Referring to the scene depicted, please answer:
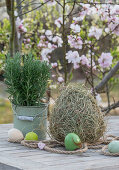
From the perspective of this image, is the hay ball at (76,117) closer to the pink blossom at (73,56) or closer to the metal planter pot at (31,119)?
the metal planter pot at (31,119)

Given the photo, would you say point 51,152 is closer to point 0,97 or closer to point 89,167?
point 89,167

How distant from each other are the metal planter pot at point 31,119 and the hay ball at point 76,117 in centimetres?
19

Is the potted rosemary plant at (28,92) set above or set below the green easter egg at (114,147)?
above

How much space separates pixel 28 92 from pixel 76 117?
0.45 m

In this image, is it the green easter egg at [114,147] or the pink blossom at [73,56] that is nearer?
the green easter egg at [114,147]

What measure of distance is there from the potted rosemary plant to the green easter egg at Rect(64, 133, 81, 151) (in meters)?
0.38

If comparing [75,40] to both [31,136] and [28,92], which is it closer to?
[28,92]

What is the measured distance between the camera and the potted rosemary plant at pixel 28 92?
263 cm

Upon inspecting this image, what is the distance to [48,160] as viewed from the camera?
2074 mm

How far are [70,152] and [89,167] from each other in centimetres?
37

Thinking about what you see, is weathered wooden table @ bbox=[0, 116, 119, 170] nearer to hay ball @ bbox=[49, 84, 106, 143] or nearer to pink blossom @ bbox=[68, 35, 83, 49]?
hay ball @ bbox=[49, 84, 106, 143]

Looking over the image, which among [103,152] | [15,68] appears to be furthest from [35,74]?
[103,152]

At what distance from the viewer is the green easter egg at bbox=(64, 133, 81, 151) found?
7.50 feet

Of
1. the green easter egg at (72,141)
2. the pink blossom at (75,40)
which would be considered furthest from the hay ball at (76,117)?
the pink blossom at (75,40)
